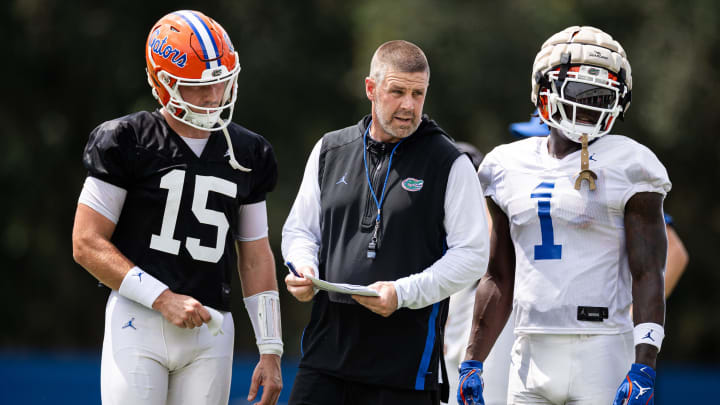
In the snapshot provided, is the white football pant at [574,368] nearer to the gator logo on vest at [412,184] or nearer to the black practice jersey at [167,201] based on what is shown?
the gator logo on vest at [412,184]

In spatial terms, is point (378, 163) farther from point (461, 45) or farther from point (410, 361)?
point (461, 45)

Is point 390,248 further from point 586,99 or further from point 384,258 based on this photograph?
point 586,99

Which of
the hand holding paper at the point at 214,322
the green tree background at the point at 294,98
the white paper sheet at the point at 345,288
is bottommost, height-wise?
the hand holding paper at the point at 214,322

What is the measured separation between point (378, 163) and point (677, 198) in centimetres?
1052

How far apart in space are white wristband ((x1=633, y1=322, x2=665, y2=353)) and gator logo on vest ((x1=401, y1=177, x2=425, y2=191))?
90 centimetres

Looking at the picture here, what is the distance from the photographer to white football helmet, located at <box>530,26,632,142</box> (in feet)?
11.5

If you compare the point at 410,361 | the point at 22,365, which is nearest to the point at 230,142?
the point at 410,361

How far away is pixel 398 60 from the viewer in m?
3.45

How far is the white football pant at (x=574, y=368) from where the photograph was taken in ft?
10.9

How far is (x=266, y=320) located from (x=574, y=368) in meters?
1.12

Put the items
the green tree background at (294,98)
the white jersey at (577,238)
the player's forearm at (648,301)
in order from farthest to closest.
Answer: the green tree background at (294,98)
the white jersey at (577,238)
the player's forearm at (648,301)

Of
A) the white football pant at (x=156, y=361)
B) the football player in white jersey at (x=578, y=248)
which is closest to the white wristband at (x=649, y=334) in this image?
the football player in white jersey at (x=578, y=248)

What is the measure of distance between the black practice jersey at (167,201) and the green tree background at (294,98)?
9.36 metres

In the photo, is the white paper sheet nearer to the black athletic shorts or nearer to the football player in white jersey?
the black athletic shorts
